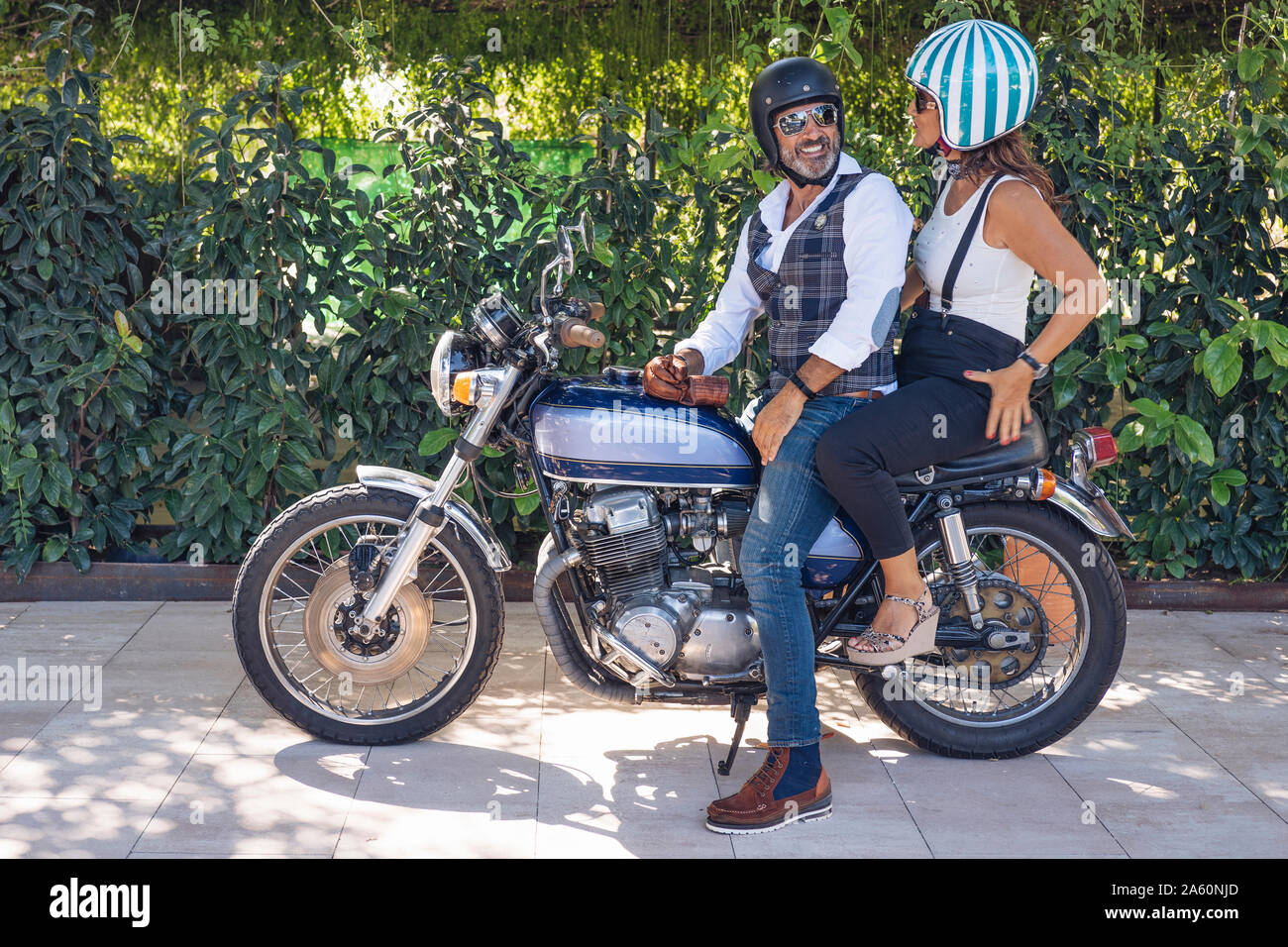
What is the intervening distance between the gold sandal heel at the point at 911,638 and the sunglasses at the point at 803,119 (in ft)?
4.07

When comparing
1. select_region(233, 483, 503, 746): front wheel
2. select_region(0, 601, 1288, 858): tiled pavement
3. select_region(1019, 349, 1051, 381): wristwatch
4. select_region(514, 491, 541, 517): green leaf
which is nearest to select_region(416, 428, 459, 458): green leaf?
select_region(514, 491, 541, 517): green leaf

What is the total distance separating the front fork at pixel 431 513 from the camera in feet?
11.8

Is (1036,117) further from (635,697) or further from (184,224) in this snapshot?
(184,224)

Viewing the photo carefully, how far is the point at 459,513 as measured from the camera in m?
3.74

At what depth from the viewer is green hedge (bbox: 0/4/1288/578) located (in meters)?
4.85

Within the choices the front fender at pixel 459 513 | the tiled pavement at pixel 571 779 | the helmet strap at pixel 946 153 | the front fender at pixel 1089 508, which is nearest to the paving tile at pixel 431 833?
the tiled pavement at pixel 571 779

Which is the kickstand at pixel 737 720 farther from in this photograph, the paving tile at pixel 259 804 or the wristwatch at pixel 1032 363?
the wristwatch at pixel 1032 363

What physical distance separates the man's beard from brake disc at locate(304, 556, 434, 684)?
5.09 feet

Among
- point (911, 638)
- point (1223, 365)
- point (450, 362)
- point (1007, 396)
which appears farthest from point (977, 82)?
point (1223, 365)

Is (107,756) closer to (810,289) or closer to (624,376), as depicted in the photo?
(624,376)

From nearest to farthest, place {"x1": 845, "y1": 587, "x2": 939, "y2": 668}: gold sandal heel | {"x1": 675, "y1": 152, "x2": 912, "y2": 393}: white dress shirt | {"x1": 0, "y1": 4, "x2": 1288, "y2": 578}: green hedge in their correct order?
{"x1": 675, "y1": 152, "x2": 912, "y2": 393}: white dress shirt → {"x1": 845, "y1": 587, "x2": 939, "y2": 668}: gold sandal heel → {"x1": 0, "y1": 4, "x2": 1288, "y2": 578}: green hedge

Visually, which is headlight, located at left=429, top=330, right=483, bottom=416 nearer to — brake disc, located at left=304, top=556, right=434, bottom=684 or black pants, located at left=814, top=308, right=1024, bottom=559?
brake disc, located at left=304, top=556, right=434, bottom=684

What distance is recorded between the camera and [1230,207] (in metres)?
4.97

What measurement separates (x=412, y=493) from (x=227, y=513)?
163 centimetres
